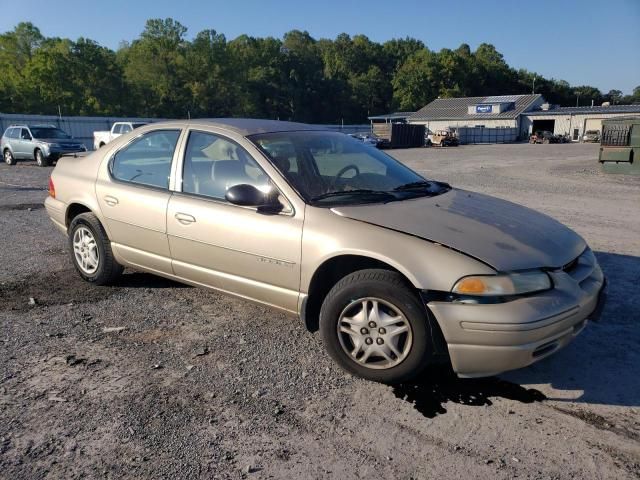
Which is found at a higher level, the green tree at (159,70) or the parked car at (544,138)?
the green tree at (159,70)

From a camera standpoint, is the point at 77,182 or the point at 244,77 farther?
the point at 244,77

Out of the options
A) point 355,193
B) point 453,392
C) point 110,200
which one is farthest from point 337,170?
point 110,200

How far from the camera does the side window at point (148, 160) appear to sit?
4234 millimetres

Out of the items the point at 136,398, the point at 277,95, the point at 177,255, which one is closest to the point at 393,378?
the point at 136,398

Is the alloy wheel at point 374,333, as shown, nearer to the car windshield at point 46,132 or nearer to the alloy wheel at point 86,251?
the alloy wheel at point 86,251

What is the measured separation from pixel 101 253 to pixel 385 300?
115 inches

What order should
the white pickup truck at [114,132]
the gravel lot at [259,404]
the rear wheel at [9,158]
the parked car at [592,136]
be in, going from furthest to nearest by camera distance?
the parked car at [592,136], the white pickup truck at [114,132], the rear wheel at [9,158], the gravel lot at [259,404]

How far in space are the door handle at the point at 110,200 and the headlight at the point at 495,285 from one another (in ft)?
10.1

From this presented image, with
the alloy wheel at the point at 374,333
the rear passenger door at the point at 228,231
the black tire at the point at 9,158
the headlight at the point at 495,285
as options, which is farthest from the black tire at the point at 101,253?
the black tire at the point at 9,158

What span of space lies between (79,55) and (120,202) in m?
72.8

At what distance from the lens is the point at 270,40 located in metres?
104

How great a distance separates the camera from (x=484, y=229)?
10.5ft

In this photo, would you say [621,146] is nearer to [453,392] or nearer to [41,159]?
[453,392]

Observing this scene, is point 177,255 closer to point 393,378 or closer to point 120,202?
point 120,202
